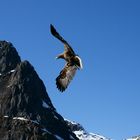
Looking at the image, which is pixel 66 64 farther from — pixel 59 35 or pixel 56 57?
pixel 59 35

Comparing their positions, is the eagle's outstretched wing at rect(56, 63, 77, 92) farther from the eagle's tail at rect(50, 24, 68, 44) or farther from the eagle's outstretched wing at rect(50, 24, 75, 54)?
the eagle's tail at rect(50, 24, 68, 44)

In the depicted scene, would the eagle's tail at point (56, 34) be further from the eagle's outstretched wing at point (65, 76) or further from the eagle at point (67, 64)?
the eagle's outstretched wing at point (65, 76)

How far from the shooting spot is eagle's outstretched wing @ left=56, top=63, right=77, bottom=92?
17.8 meters

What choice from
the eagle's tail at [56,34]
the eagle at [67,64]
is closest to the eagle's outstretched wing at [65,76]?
the eagle at [67,64]

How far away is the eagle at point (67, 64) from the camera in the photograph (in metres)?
17.3

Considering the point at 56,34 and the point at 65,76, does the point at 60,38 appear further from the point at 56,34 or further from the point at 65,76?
the point at 65,76

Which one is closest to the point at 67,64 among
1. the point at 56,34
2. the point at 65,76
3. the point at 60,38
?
the point at 65,76

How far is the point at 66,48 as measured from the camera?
707 inches

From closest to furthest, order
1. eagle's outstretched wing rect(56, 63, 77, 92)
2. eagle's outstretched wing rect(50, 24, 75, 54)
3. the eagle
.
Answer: eagle's outstretched wing rect(50, 24, 75, 54) → the eagle → eagle's outstretched wing rect(56, 63, 77, 92)

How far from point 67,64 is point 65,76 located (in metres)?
0.49

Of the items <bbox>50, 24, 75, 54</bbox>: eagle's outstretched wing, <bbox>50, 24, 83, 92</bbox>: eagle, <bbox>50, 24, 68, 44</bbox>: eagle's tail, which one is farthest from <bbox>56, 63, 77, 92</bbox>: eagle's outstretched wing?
<bbox>50, 24, 68, 44</bbox>: eagle's tail

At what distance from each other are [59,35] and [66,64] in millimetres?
1859

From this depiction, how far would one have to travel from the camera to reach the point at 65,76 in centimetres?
1869

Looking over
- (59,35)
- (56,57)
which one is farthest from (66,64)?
(59,35)
